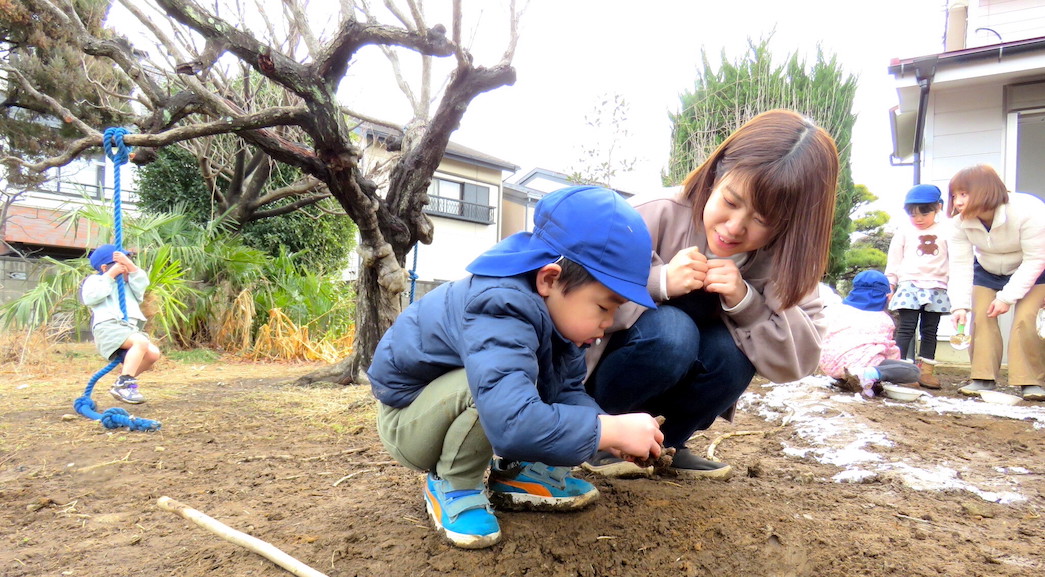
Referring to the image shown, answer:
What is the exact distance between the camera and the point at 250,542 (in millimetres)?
1426

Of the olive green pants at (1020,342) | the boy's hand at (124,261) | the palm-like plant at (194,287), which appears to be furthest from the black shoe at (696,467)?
the palm-like plant at (194,287)

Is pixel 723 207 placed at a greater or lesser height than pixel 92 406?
greater

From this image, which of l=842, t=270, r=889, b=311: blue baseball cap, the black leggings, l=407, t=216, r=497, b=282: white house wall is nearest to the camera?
l=842, t=270, r=889, b=311: blue baseball cap

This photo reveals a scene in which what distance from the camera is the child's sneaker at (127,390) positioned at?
12.4ft

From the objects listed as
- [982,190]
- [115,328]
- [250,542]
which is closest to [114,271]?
[115,328]

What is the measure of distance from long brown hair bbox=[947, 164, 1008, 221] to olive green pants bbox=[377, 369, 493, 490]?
3.72 m

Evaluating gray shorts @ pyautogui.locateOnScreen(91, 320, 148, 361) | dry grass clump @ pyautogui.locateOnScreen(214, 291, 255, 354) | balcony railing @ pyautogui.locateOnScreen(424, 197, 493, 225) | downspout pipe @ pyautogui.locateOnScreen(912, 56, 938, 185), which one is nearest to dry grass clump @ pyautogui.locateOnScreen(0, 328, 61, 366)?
dry grass clump @ pyautogui.locateOnScreen(214, 291, 255, 354)

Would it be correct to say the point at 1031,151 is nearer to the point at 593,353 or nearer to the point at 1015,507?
the point at 1015,507

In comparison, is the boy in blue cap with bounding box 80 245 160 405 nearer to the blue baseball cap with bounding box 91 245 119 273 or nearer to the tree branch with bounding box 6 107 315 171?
the blue baseball cap with bounding box 91 245 119 273

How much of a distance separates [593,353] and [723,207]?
558 millimetres

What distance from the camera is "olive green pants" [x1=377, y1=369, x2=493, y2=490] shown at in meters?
1.41

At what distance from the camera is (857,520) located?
167cm

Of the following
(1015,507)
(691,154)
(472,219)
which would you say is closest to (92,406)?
(1015,507)

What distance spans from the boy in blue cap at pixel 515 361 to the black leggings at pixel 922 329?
4.11 meters
